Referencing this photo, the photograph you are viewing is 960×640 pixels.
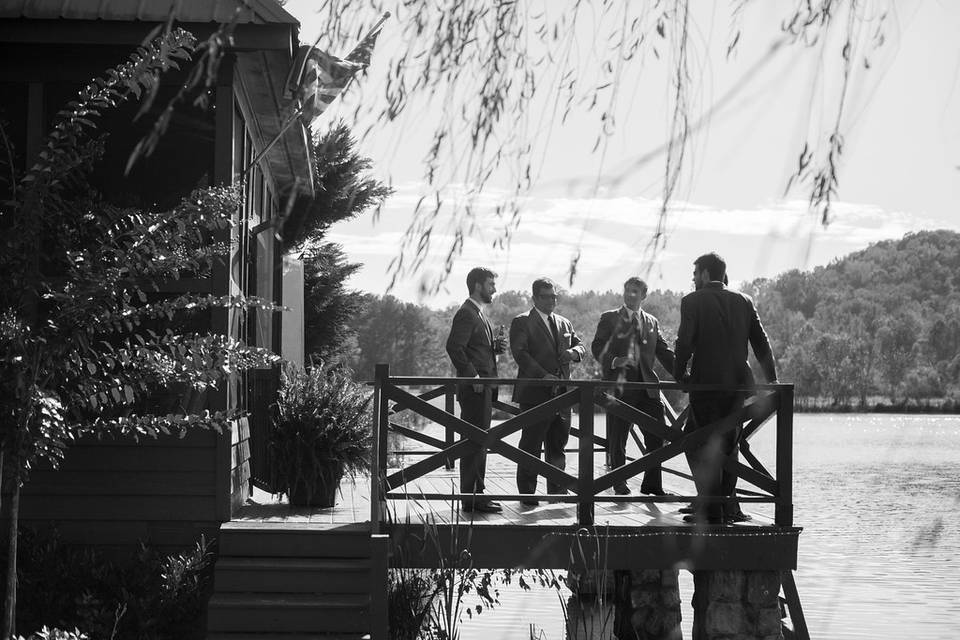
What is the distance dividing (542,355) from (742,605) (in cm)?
228

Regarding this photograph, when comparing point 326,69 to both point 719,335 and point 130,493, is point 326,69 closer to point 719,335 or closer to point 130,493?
point 719,335

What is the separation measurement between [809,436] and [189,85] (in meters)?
66.5

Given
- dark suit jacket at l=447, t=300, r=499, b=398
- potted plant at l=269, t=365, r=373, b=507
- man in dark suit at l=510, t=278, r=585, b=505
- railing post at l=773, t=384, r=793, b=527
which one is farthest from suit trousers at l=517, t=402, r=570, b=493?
railing post at l=773, t=384, r=793, b=527

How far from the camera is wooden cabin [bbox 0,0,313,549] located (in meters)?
7.76

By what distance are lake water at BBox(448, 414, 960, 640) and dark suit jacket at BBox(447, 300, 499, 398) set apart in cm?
167

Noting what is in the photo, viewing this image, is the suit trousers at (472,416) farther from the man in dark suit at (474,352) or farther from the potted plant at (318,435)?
the potted plant at (318,435)

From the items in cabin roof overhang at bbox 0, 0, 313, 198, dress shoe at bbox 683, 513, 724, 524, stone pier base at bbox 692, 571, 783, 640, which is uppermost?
cabin roof overhang at bbox 0, 0, 313, 198

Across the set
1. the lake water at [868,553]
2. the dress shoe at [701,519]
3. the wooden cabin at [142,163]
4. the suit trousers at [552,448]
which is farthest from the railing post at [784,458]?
the wooden cabin at [142,163]

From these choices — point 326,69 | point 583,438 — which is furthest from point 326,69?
point 583,438

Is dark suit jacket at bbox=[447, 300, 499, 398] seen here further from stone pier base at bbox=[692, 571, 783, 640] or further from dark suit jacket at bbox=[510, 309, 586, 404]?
stone pier base at bbox=[692, 571, 783, 640]

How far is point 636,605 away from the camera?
35.4 ft

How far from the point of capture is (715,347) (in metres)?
7.79

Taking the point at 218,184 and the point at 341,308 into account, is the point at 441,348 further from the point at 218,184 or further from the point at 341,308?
the point at 218,184

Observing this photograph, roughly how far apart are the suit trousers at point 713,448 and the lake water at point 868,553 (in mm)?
1048
